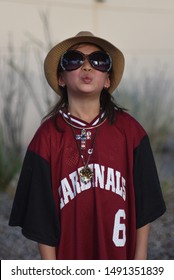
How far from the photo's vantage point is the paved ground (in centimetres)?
455

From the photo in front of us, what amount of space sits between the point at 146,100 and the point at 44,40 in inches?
35.0

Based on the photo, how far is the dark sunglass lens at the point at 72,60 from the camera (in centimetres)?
276

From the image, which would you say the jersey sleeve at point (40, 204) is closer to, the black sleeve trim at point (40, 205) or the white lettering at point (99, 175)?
the black sleeve trim at point (40, 205)

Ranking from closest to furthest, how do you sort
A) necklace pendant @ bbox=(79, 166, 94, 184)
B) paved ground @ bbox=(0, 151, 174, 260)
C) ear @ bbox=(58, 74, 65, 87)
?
1. necklace pendant @ bbox=(79, 166, 94, 184)
2. ear @ bbox=(58, 74, 65, 87)
3. paved ground @ bbox=(0, 151, 174, 260)

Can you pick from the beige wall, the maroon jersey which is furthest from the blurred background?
the maroon jersey

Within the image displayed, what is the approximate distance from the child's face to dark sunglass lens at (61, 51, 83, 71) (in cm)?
2

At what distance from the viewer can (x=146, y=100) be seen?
199 inches

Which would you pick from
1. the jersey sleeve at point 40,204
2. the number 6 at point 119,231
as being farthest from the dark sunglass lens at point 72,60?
the number 6 at point 119,231

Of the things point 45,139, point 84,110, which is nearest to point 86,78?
point 84,110

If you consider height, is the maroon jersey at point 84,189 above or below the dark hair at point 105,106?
below

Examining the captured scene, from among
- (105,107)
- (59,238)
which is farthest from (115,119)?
(59,238)

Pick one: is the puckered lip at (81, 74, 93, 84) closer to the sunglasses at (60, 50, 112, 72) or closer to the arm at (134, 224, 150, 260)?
the sunglasses at (60, 50, 112, 72)

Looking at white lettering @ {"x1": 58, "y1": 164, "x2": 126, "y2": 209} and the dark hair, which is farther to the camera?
the dark hair

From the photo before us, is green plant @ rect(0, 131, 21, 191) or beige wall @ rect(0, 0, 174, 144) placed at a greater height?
beige wall @ rect(0, 0, 174, 144)
